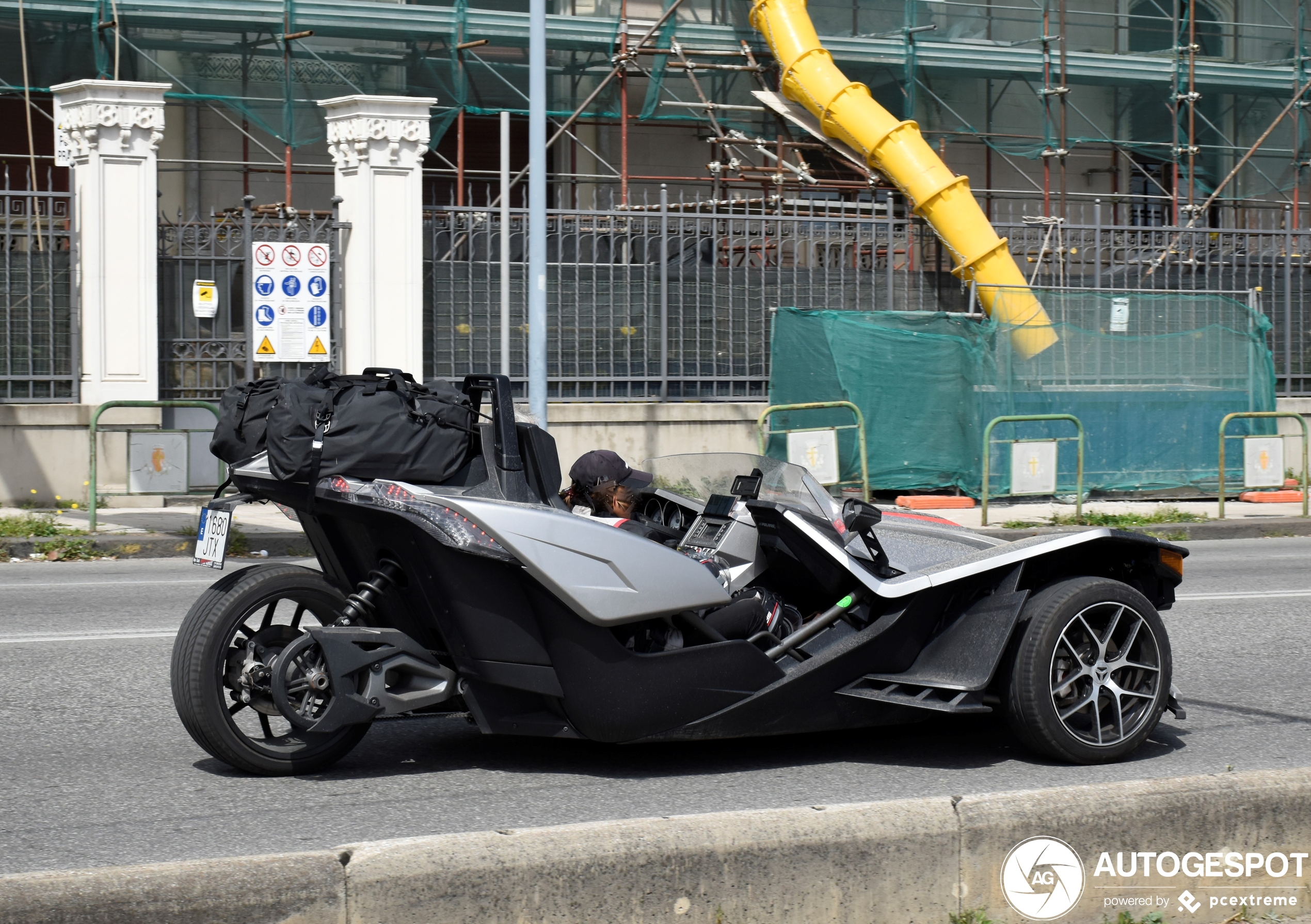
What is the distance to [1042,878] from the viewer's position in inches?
153

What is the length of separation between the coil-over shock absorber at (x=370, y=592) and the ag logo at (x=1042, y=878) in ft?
7.04

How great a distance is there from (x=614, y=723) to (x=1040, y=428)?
11399 millimetres

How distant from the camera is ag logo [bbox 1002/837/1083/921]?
3.86 m

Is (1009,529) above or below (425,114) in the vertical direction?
below

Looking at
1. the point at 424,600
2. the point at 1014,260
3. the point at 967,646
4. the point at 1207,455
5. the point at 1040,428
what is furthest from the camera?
the point at 1014,260

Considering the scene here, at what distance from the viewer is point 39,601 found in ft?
31.4

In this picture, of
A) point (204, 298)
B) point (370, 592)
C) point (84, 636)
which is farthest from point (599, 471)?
point (204, 298)

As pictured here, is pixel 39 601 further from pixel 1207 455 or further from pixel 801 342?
pixel 1207 455

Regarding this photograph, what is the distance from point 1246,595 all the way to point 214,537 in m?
7.34

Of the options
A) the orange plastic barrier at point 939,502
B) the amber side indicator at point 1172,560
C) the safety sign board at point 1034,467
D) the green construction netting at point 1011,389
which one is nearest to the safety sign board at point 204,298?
the green construction netting at point 1011,389

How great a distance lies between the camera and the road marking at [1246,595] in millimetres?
9875

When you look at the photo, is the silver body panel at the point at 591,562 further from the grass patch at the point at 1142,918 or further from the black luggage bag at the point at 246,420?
the grass patch at the point at 1142,918

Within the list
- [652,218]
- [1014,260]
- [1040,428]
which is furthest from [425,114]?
[1014,260]

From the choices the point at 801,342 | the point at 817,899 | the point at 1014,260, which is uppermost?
the point at 1014,260
